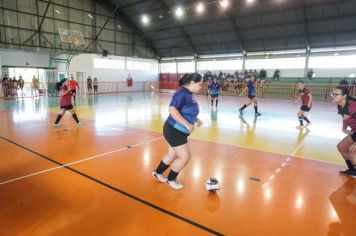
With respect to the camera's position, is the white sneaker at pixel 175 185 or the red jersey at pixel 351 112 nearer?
the white sneaker at pixel 175 185

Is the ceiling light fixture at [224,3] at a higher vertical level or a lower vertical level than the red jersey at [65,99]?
higher

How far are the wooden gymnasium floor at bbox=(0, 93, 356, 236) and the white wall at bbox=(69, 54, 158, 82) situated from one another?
74.7 ft

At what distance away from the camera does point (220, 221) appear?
3141 millimetres

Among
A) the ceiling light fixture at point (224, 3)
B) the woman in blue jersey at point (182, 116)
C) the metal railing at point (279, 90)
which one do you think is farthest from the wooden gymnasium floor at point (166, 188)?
the ceiling light fixture at point (224, 3)

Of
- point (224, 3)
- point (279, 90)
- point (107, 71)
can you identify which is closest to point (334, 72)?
point (279, 90)

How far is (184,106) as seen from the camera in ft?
12.1

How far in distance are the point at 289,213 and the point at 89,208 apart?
2804mm

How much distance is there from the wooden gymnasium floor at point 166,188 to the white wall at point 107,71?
22.8 m

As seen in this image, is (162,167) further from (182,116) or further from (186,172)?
(182,116)

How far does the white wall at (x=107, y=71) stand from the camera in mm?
28453

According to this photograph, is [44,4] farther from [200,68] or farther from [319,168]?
[319,168]

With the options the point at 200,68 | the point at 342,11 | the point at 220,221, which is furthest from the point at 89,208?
the point at 200,68

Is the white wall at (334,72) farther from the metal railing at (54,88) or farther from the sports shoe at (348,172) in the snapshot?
the sports shoe at (348,172)

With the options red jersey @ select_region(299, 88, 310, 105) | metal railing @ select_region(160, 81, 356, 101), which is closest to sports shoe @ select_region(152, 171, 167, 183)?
red jersey @ select_region(299, 88, 310, 105)
